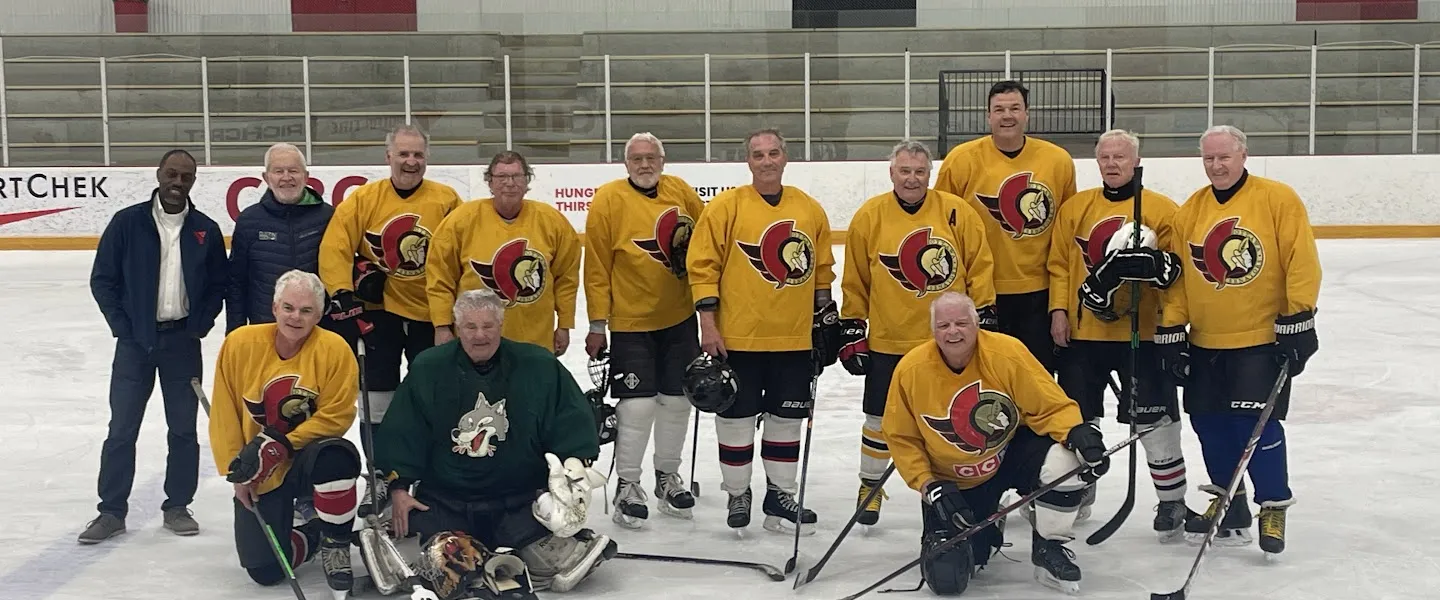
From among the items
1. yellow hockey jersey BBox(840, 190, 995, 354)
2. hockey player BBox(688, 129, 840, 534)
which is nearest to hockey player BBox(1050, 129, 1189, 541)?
yellow hockey jersey BBox(840, 190, 995, 354)

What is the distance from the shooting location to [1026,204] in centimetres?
393

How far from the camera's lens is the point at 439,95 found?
37.4 ft

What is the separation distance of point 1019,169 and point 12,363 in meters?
4.65

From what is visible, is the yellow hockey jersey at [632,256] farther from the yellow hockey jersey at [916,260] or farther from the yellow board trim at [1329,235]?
the yellow board trim at [1329,235]

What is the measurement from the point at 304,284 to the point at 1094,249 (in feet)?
6.46

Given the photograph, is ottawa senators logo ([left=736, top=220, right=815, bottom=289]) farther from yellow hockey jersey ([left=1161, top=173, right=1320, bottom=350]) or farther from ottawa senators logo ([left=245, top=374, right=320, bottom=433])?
ottawa senators logo ([left=245, top=374, right=320, bottom=433])

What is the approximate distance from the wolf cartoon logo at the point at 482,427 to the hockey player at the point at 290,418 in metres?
0.26

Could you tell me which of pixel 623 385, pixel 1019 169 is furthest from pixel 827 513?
pixel 1019 169

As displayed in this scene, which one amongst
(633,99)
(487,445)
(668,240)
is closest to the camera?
(487,445)

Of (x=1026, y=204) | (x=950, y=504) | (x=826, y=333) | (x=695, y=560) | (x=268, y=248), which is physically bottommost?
(x=695, y=560)

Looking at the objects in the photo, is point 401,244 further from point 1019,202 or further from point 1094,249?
point 1094,249

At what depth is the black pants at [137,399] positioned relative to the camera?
3.81 metres

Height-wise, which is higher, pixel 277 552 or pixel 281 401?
pixel 281 401

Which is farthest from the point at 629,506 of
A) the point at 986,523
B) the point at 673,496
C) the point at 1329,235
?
the point at 1329,235
